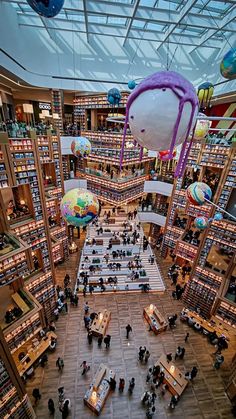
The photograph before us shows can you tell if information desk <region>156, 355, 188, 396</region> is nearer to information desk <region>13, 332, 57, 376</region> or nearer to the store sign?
information desk <region>13, 332, 57, 376</region>

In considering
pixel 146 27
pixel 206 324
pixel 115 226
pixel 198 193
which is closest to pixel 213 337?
pixel 206 324

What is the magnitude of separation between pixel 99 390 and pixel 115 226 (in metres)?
11.2

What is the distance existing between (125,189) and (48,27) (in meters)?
11.3

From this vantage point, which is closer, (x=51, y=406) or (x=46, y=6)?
(x=46, y=6)

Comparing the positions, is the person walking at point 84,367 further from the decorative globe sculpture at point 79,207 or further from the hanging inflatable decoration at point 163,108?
the hanging inflatable decoration at point 163,108

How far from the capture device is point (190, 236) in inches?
535

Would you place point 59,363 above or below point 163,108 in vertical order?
below

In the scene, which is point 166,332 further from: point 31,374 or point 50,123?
point 50,123

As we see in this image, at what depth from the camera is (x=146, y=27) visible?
1298 cm

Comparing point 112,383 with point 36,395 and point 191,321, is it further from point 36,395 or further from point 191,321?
point 191,321

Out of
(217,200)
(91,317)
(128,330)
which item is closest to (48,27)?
(217,200)

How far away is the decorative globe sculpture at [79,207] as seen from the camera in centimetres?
583

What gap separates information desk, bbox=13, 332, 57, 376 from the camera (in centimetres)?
882

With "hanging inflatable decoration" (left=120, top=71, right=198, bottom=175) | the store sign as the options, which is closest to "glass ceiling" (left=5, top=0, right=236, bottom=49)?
the store sign
